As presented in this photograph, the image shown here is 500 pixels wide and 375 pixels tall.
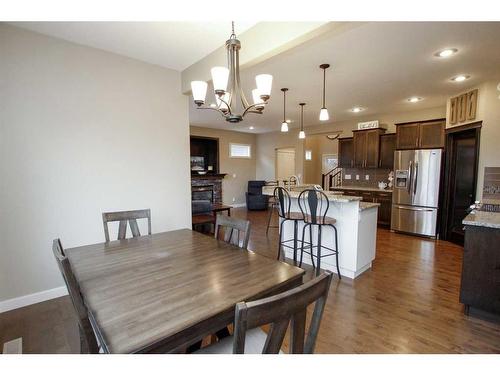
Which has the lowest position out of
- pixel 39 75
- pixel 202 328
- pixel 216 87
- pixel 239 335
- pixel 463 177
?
pixel 202 328

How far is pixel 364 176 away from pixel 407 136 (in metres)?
1.64

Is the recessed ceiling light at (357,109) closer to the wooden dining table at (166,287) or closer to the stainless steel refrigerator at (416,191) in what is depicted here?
the stainless steel refrigerator at (416,191)

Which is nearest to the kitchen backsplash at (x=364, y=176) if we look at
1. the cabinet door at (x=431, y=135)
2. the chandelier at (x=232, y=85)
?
the cabinet door at (x=431, y=135)

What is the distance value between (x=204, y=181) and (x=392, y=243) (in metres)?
5.07

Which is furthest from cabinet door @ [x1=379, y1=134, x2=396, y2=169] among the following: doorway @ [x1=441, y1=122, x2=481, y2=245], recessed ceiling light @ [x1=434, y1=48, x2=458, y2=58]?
recessed ceiling light @ [x1=434, y1=48, x2=458, y2=58]

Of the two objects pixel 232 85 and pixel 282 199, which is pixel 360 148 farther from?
pixel 232 85

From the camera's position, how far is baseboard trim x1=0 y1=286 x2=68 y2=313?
2.35 metres

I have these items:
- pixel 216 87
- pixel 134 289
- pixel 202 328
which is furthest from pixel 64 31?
pixel 202 328

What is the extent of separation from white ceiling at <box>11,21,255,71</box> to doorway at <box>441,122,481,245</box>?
4.36 m

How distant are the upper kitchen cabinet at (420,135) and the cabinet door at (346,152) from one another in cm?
130

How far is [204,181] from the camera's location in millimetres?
7480

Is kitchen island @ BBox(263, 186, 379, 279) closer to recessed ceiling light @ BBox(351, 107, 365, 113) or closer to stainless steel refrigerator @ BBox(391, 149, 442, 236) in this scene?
stainless steel refrigerator @ BBox(391, 149, 442, 236)

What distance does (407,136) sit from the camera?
5.14m
